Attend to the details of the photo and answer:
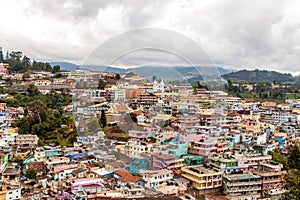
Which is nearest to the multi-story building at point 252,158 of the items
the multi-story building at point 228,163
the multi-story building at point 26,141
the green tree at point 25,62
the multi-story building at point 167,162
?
the multi-story building at point 228,163

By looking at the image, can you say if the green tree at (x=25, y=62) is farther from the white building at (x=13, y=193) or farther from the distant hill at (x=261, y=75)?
the distant hill at (x=261, y=75)

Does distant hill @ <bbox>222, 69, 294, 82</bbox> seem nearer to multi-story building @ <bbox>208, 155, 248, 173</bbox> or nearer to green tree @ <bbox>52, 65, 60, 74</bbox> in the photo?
green tree @ <bbox>52, 65, 60, 74</bbox>

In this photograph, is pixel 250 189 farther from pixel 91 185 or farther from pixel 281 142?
pixel 281 142

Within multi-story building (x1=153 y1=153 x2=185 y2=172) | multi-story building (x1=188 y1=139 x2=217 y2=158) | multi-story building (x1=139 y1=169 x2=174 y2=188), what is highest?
multi-story building (x1=188 y1=139 x2=217 y2=158)

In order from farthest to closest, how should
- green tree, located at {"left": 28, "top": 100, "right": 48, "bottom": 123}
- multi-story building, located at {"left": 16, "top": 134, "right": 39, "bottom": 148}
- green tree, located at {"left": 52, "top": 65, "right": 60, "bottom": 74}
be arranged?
green tree, located at {"left": 52, "top": 65, "right": 60, "bottom": 74}
green tree, located at {"left": 28, "top": 100, "right": 48, "bottom": 123}
multi-story building, located at {"left": 16, "top": 134, "right": 39, "bottom": 148}

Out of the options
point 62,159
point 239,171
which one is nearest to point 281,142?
point 239,171

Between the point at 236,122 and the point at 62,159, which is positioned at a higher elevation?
the point at 236,122

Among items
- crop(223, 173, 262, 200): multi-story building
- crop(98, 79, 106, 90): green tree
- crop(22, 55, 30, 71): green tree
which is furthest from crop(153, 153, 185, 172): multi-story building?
crop(22, 55, 30, 71): green tree
